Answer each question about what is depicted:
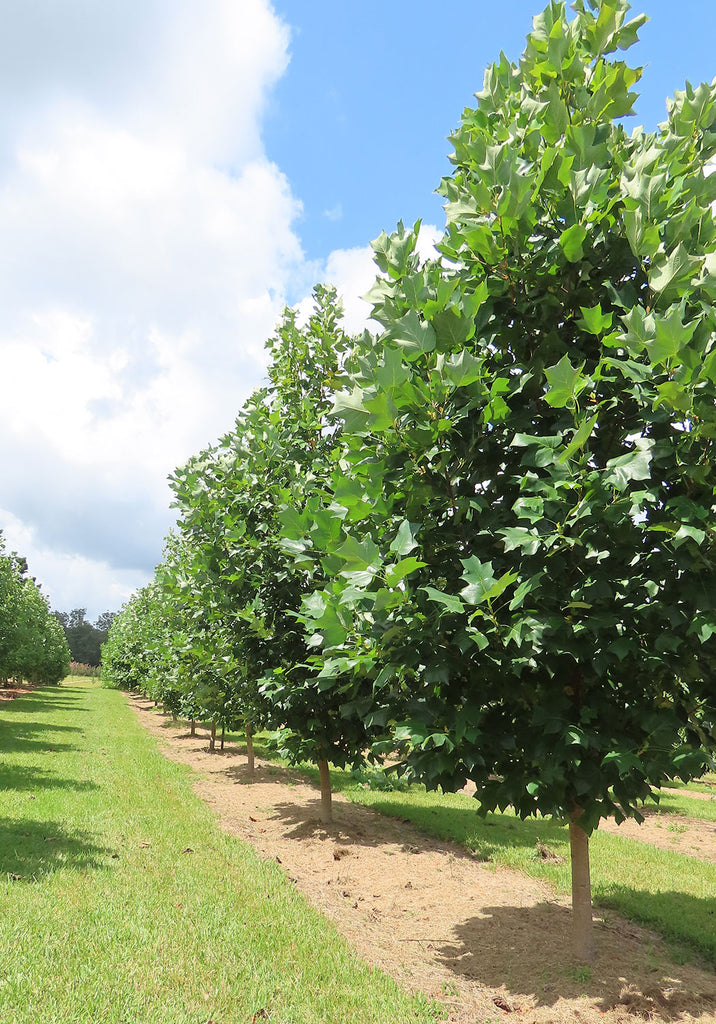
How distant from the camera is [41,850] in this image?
25.2 ft

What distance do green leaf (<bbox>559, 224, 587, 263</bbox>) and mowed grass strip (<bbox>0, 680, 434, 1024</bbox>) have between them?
4.96 meters

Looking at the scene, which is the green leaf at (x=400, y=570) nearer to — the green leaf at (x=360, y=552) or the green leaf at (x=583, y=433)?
the green leaf at (x=360, y=552)

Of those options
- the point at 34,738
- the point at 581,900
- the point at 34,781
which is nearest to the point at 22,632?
the point at 34,738

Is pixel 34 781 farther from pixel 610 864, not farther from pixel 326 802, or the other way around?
pixel 610 864

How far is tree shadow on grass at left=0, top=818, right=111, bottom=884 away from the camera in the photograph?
6.77m

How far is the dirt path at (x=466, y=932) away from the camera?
4.32 metres

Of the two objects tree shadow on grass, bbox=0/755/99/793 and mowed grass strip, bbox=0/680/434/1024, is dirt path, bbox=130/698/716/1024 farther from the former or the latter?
tree shadow on grass, bbox=0/755/99/793

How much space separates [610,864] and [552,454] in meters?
7.74

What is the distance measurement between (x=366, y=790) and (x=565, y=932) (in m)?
8.90

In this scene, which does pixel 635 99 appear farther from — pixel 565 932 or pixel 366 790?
pixel 366 790

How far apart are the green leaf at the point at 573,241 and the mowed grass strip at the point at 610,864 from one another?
19.0 feet

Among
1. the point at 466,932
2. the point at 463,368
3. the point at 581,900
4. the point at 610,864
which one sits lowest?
the point at 610,864

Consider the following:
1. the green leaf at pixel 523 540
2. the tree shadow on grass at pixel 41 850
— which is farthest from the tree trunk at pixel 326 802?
the green leaf at pixel 523 540

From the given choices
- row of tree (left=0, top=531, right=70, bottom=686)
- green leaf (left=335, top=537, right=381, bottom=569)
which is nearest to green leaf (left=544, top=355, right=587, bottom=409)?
green leaf (left=335, top=537, right=381, bottom=569)
